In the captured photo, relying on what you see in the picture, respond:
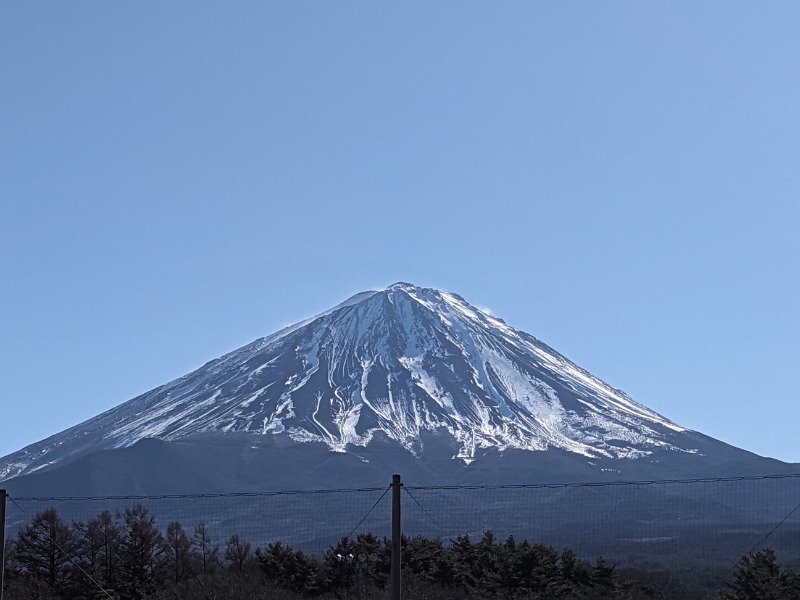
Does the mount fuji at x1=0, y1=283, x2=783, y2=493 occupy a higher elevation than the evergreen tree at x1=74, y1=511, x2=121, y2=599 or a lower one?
higher

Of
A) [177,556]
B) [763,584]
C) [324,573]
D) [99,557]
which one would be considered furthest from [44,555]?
[763,584]

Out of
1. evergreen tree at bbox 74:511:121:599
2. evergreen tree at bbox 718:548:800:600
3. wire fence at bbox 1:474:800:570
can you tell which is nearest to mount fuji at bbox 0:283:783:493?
wire fence at bbox 1:474:800:570

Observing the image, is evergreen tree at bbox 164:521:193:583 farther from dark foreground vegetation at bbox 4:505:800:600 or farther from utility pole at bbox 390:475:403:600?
utility pole at bbox 390:475:403:600

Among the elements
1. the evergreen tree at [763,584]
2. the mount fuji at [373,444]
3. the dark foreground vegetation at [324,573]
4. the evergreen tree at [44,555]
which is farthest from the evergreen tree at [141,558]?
the mount fuji at [373,444]

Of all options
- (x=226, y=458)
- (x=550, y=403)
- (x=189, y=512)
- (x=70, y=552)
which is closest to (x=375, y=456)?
(x=226, y=458)

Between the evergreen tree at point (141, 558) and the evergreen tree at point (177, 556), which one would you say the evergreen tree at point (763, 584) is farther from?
the evergreen tree at point (177, 556)

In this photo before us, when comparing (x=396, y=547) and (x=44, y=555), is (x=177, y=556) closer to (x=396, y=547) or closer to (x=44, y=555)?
(x=44, y=555)

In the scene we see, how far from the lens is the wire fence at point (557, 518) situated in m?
72.7

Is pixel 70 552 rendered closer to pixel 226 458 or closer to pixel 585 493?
pixel 585 493

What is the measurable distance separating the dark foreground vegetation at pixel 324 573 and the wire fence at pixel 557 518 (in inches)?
806

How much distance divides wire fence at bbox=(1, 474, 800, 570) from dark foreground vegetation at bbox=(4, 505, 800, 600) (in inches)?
806

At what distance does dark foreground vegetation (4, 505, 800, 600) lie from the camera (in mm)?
38781

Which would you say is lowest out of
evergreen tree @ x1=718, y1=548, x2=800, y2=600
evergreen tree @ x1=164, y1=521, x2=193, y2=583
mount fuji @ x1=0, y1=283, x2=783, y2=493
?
evergreen tree @ x1=718, y1=548, x2=800, y2=600

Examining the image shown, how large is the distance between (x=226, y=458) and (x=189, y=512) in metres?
47.6
